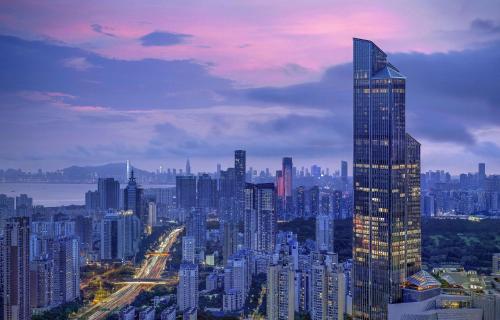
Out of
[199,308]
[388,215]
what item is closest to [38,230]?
[199,308]

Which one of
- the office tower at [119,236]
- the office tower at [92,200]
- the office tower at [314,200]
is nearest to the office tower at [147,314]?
the office tower at [92,200]

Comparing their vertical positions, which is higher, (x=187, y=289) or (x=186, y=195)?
(x=186, y=195)

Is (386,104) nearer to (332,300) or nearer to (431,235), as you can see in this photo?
(332,300)

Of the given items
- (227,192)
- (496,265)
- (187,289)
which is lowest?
(187,289)

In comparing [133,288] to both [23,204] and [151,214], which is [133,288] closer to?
[23,204]

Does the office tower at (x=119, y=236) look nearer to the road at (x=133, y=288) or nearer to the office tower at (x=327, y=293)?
the road at (x=133, y=288)

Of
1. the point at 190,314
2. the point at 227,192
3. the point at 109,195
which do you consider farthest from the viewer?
the point at 227,192

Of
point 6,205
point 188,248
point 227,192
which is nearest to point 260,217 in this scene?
point 227,192
